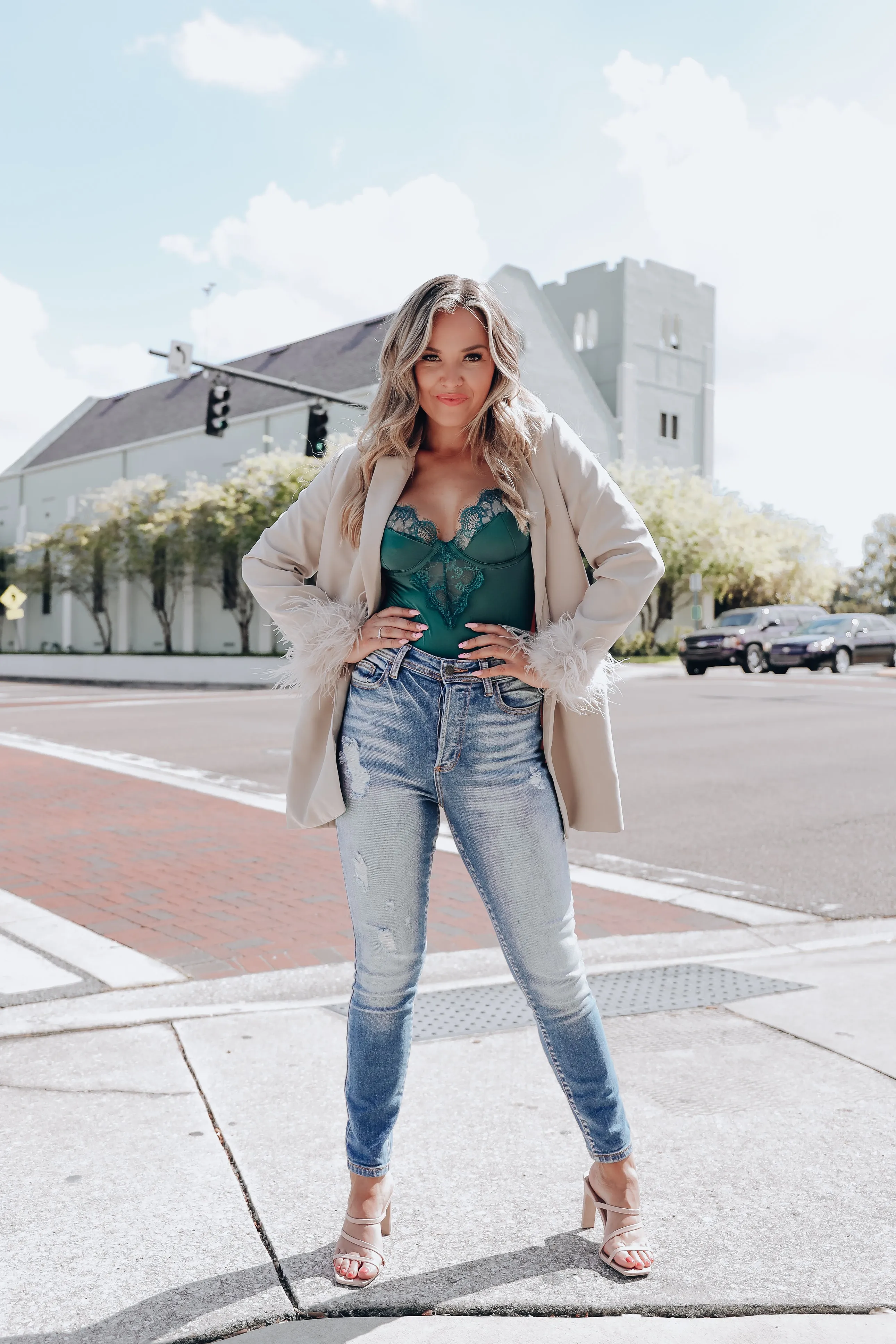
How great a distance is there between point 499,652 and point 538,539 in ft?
0.86

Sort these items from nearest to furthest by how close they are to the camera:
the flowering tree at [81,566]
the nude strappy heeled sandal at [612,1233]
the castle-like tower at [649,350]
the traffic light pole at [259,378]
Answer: the nude strappy heeled sandal at [612,1233] < the traffic light pole at [259,378] < the flowering tree at [81,566] < the castle-like tower at [649,350]

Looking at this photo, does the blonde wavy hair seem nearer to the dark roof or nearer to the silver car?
the silver car

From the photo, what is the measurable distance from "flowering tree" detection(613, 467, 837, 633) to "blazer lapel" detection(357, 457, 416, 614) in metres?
37.0

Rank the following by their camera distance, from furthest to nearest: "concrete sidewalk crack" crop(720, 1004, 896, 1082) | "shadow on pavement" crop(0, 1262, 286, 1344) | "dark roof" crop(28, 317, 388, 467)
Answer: "dark roof" crop(28, 317, 388, 467)
"concrete sidewalk crack" crop(720, 1004, 896, 1082)
"shadow on pavement" crop(0, 1262, 286, 1344)

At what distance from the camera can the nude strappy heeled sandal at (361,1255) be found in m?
2.34

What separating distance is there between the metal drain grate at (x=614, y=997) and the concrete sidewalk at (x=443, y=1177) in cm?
10

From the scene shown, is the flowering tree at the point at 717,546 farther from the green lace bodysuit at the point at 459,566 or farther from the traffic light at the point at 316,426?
the green lace bodysuit at the point at 459,566

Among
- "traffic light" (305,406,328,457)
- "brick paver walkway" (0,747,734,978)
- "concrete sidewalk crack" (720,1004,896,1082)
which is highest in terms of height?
"traffic light" (305,406,328,457)

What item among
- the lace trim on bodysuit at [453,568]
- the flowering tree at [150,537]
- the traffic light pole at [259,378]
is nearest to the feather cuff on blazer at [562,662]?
the lace trim on bodysuit at [453,568]

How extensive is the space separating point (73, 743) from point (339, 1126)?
35.6ft

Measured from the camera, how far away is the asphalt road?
6.89 metres

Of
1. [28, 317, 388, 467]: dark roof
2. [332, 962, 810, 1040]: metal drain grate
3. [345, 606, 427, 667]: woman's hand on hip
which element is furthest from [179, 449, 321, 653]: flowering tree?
[345, 606, 427, 667]: woman's hand on hip

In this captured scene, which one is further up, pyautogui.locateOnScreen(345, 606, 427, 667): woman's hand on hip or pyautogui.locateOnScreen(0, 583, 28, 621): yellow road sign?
pyautogui.locateOnScreen(0, 583, 28, 621): yellow road sign

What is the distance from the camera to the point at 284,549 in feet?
8.68
